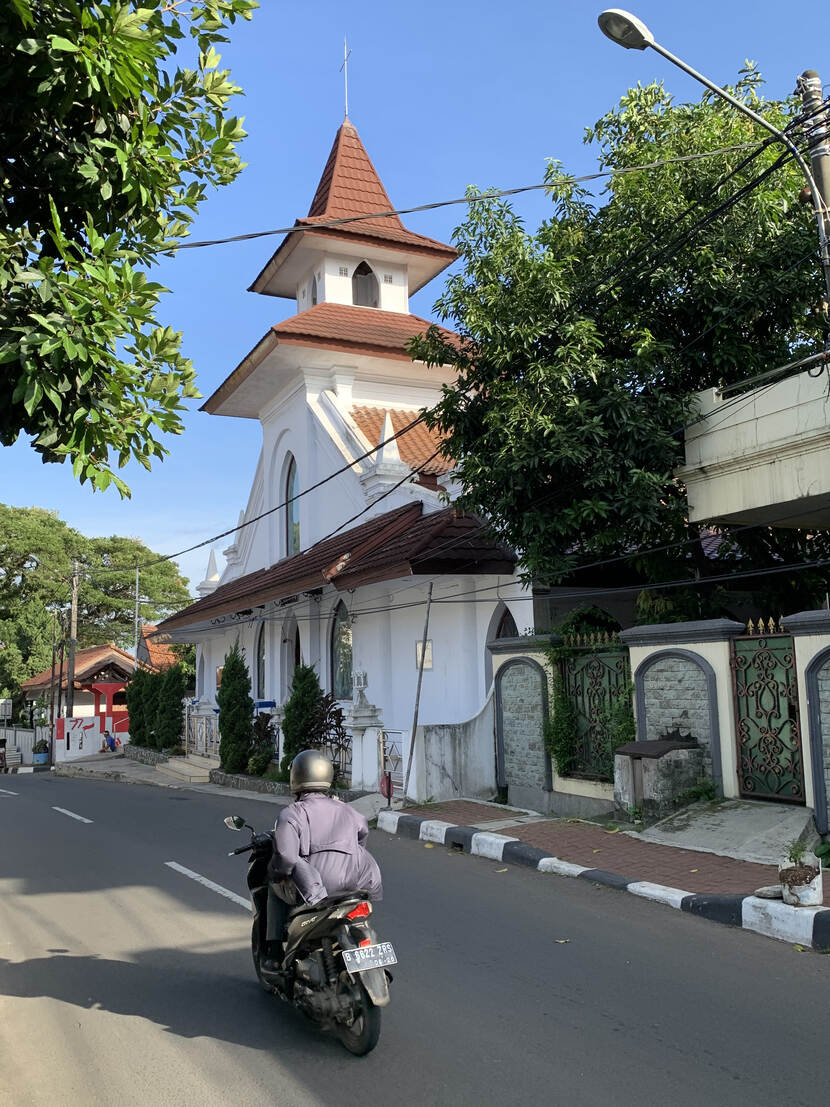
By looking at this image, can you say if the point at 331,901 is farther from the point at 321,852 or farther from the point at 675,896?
the point at 675,896

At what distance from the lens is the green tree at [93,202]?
4293mm

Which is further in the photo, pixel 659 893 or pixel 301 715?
pixel 301 715

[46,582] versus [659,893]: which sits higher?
[46,582]

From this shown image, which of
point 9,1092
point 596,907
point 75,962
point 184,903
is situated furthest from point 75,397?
point 596,907

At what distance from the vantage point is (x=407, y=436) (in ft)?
65.5

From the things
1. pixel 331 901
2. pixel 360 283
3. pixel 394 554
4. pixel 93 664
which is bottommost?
pixel 331 901

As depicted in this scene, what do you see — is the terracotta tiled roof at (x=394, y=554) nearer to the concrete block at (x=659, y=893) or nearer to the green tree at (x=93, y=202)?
the concrete block at (x=659, y=893)

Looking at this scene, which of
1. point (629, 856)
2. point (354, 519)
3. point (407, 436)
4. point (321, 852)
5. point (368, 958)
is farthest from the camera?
point (407, 436)

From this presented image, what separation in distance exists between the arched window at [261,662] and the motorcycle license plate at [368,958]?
19.6 m

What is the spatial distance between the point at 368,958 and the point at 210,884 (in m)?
4.42

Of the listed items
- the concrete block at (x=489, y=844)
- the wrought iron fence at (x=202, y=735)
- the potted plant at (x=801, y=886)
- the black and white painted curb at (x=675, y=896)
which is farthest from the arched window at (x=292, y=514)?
the potted plant at (x=801, y=886)

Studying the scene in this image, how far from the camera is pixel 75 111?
4863mm

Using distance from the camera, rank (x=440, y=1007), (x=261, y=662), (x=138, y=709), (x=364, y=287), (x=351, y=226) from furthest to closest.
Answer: (x=138, y=709) < (x=261, y=662) < (x=364, y=287) < (x=351, y=226) < (x=440, y=1007)

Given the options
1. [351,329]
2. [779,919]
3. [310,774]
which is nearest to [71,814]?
[310,774]
